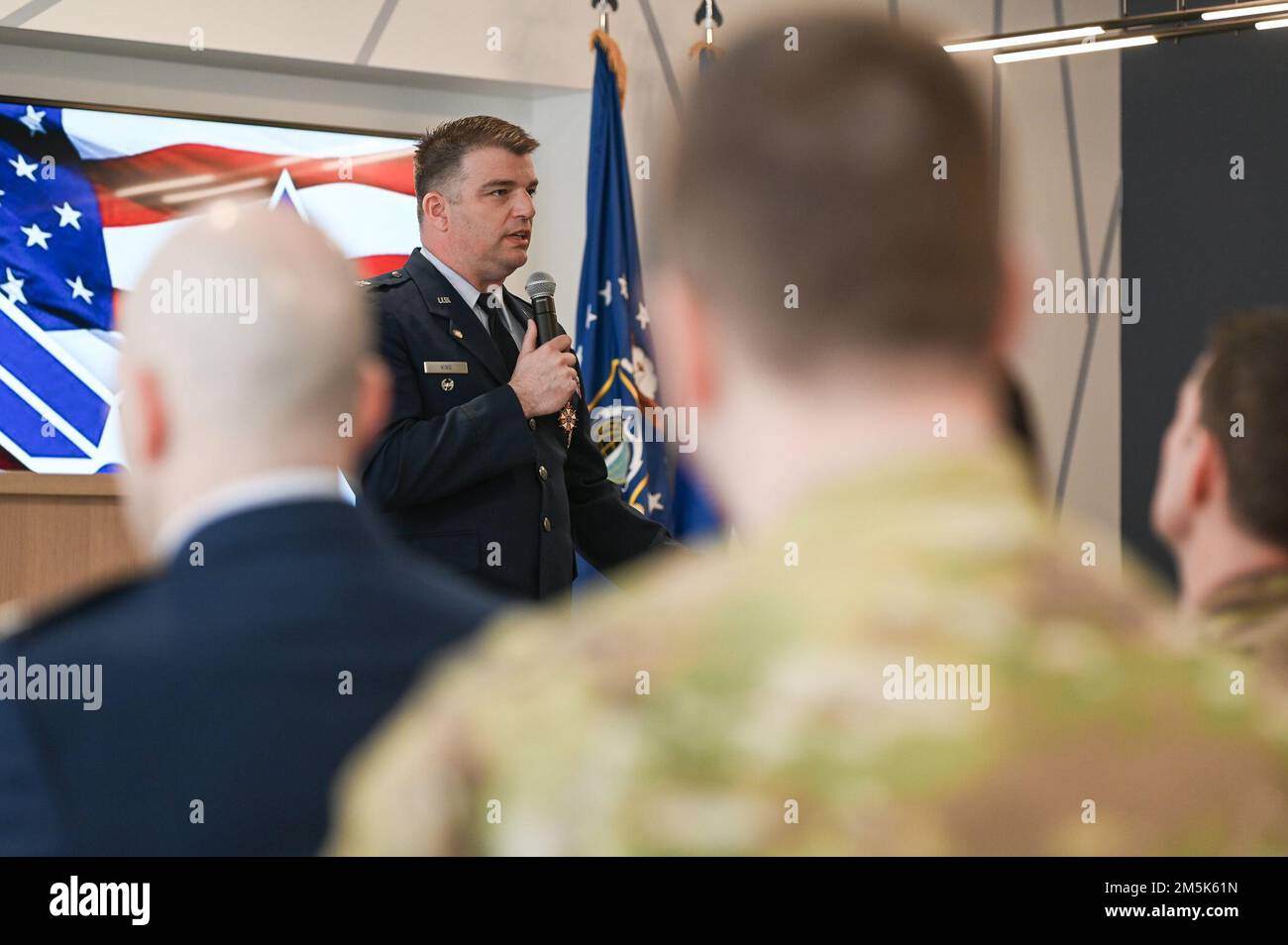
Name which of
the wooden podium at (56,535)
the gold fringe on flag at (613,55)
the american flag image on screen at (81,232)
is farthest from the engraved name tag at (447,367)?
the gold fringe on flag at (613,55)

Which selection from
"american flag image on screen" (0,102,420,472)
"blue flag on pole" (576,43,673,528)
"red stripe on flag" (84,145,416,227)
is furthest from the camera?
"blue flag on pole" (576,43,673,528)

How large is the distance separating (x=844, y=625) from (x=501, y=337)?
2575 millimetres

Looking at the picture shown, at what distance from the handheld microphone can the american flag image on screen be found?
161cm

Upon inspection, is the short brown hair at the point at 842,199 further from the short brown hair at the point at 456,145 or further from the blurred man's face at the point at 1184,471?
the short brown hair at the point at 456,145

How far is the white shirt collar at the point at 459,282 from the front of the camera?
10.4ft

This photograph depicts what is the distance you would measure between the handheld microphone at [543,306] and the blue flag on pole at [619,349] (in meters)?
1.64

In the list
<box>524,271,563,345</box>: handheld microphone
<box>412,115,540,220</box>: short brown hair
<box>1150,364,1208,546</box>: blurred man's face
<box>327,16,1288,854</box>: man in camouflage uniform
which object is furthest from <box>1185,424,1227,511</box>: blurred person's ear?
<box>412,115,540,220</box>: short brown hair

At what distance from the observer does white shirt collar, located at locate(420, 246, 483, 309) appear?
3.17 m

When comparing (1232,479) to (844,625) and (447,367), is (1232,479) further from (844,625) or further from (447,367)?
(447,367)

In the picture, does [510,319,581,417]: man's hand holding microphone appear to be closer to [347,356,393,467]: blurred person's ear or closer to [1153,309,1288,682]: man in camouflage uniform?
[1153,309,1288,682]: man in camouflage uniform

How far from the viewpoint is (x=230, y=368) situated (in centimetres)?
90

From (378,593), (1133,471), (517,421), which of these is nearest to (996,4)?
(1133,471)

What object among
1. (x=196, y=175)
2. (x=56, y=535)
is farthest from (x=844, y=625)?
(x=196, y=175)

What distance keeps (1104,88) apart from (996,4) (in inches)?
30.5
